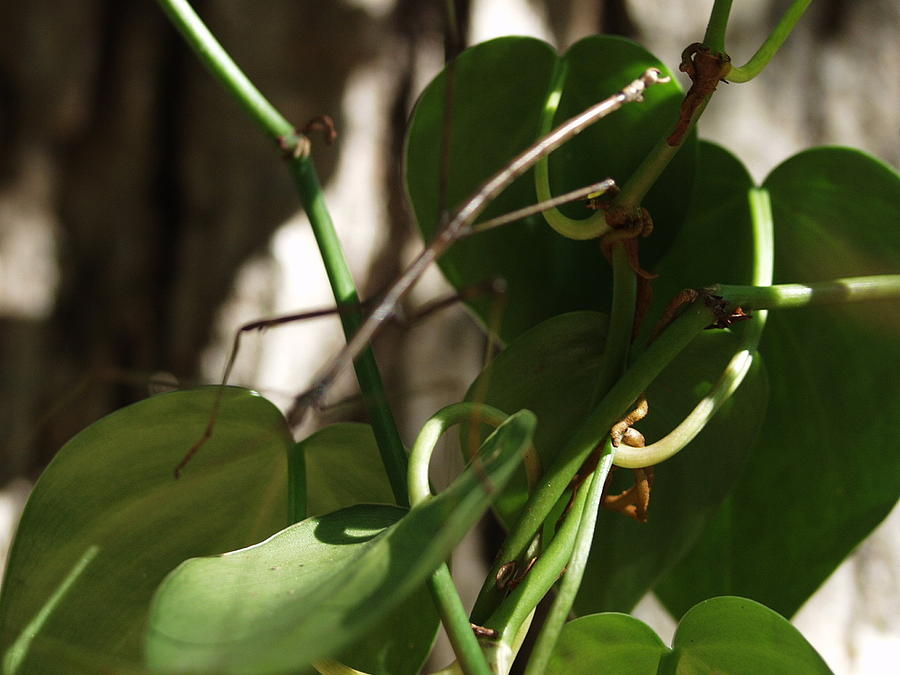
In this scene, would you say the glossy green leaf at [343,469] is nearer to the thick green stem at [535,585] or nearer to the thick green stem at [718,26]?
the thick green stem at [535,585]

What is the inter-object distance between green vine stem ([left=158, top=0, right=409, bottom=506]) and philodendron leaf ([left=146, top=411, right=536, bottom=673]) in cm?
5

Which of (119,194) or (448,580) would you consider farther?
(119,194)

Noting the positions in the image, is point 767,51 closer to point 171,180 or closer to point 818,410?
point 818,410

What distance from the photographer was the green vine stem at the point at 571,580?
10.9 inches

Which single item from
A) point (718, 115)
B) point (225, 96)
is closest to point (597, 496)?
point (718, 115)

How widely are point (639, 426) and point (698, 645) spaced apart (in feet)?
0.36

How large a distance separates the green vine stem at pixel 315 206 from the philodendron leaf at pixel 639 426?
0.19 ft

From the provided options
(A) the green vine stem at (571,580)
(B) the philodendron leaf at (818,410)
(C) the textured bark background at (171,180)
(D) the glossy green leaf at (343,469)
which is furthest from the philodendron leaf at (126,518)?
(C) the textured bark background at (171,180)

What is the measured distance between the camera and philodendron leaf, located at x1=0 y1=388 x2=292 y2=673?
0.32m

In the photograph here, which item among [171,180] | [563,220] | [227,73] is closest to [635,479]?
[563,220]

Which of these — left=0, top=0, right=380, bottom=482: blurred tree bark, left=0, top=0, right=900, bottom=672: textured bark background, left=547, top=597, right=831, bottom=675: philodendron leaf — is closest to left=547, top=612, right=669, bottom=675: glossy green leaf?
left=547, top=597, right=831, bottom=675: philodendron leaf

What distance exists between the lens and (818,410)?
422 millimetres

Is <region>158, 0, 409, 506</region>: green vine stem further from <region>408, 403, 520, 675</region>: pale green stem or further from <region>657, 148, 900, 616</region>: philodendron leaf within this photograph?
<region>657, 148, 900, 616</region>: philodendron leaf

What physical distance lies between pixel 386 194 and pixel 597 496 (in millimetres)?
573
